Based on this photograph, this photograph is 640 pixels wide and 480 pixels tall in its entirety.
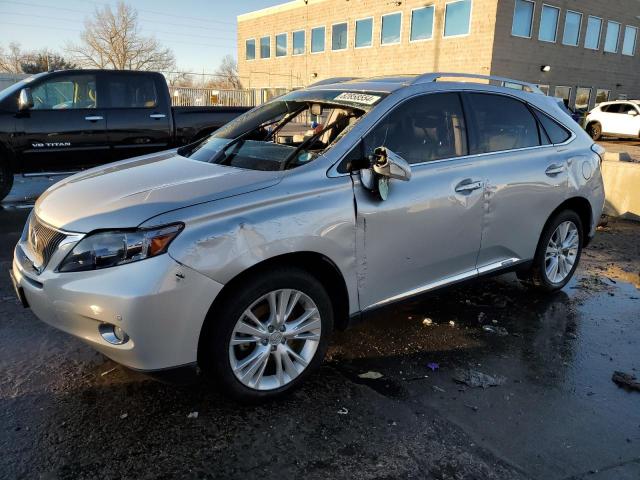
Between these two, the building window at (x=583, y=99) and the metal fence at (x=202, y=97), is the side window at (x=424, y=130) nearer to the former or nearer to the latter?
the metal fence at (x=202, y=97)

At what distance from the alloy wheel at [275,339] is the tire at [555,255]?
7.86 feet

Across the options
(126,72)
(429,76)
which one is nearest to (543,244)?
(429,76)

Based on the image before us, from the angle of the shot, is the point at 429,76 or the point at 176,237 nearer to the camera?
the point at 176,237

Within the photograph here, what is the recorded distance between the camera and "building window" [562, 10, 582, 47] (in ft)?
87.0

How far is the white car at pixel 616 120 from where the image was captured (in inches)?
840

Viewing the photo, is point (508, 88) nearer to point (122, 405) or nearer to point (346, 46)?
point (122, 405)

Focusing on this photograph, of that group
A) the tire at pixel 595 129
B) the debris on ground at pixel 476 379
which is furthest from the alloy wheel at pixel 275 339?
the tire at pixel 595 129

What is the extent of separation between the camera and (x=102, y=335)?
7.98ft

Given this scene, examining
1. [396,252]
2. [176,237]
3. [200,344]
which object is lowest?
[200,344]

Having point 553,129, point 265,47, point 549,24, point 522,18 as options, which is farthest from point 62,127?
point 265,47

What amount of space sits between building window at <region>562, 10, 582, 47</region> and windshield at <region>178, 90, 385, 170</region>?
2767 centimetres

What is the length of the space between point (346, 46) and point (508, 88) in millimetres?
30001

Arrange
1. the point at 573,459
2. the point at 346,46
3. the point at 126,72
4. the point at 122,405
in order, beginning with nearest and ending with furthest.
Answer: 1. the point at 573,459
2. the point at 122,405
3. the point at 126,72
4. the point at 346,46

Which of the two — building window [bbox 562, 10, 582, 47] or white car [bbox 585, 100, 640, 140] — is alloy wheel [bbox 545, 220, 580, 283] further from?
building window [bbox 562, 10, 582, 47]
